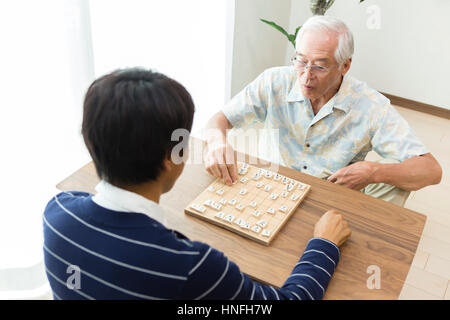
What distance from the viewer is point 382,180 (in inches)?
61.2

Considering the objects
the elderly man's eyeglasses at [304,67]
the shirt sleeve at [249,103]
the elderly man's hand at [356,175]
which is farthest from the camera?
the shirt sleeve at [249,103]

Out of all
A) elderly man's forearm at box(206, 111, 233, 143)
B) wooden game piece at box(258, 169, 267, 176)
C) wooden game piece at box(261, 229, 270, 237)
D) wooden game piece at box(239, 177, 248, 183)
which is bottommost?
wooden game piece at box(261, 229, 270, 237)

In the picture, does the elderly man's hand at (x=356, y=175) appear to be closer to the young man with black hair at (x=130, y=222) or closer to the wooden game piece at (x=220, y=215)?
the wooden game piece at (x=220, y=215)

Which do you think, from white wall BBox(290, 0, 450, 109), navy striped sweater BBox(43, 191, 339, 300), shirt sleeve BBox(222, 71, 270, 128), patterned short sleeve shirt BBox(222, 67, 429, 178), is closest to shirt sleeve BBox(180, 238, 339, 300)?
navy striped sweater BBox(43, 191, 339, 300)

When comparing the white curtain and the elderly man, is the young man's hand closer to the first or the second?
the elderly man

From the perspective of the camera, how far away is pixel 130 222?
2.85 feet

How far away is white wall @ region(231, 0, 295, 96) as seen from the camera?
125 inches

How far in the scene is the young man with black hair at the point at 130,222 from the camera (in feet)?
2.70

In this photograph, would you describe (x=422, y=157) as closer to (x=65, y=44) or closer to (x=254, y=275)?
(x=254, y=275)

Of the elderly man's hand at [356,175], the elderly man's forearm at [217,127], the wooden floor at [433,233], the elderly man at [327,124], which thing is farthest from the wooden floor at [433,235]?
the elderly man's forearm at [217,127]

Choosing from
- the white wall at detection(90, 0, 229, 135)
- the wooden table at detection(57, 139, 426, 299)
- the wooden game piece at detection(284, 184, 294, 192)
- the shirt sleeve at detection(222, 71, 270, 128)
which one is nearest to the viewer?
the wooden table at detection(57, 139, 426, 299)

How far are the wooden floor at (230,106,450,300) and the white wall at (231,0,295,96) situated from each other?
27.4 inches

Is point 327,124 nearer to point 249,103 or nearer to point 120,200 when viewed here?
point 249,103

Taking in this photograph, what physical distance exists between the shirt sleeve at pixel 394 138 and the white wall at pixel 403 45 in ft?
7.46
